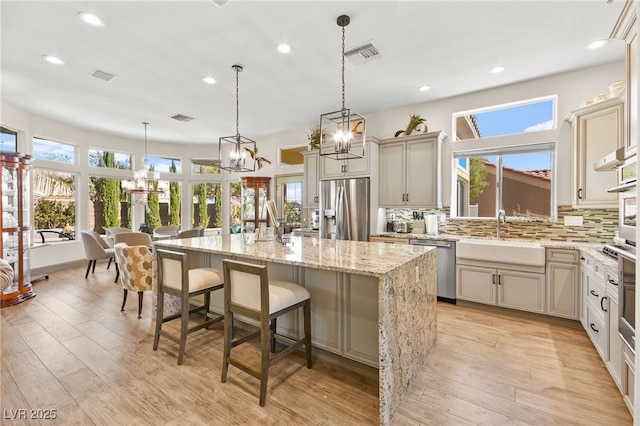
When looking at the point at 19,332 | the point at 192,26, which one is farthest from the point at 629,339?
the point at 19,332

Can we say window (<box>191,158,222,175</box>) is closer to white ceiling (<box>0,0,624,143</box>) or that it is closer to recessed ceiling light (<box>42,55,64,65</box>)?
white ceiling (<box>0,0,624,143</box>)

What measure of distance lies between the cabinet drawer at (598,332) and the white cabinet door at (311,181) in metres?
3.85

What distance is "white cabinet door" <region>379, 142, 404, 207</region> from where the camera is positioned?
4.52 m

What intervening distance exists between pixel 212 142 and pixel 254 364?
6358mm

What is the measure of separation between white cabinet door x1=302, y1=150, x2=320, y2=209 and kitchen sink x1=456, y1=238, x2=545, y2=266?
2.55 meters

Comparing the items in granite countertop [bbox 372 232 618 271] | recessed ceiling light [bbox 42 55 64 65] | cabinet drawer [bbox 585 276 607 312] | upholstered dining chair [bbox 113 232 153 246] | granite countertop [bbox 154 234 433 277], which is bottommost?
cabinet drawer [bbox 585 276 607 312]

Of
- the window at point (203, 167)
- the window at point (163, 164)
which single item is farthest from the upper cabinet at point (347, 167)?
A: the window at point (163, 164)

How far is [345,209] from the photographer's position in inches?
185

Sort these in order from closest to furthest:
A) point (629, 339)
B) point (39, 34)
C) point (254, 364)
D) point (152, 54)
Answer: point (629, 339), point (254, 364), point (39, 34), point (152, 54)

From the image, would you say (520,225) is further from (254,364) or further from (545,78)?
(254,364)

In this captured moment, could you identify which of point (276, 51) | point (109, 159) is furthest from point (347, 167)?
point (109, 159)

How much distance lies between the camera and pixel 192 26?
2.69 metres

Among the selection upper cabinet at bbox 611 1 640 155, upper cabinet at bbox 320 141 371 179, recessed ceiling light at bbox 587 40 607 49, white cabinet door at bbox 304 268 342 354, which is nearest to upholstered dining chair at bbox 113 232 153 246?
upper cabinet at bbox 320 141 371 179

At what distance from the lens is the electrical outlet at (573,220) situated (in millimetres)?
3547
